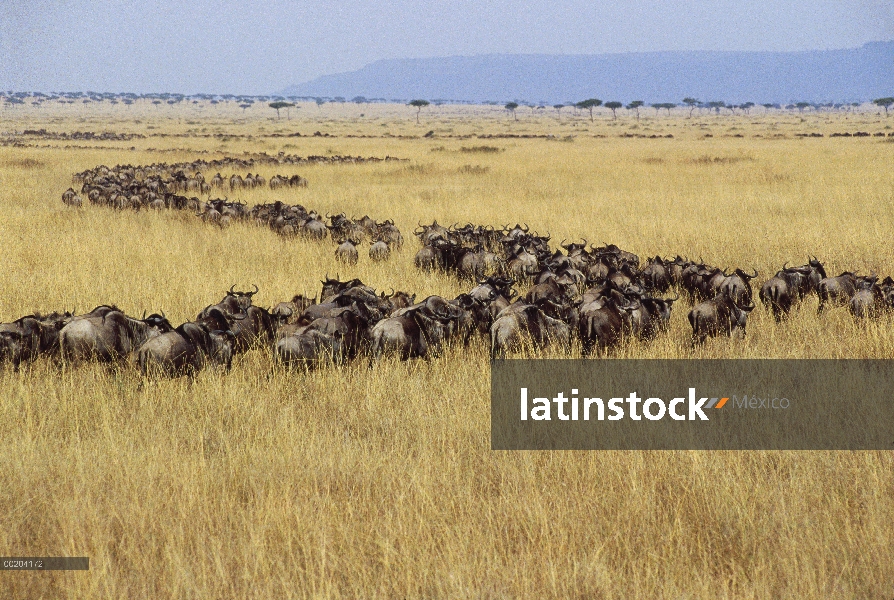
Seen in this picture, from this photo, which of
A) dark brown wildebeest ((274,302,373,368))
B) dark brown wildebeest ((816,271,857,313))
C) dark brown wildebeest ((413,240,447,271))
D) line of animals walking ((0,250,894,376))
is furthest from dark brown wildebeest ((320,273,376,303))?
dark brown wildebeest ((816,271,857,313))

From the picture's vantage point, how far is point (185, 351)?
24.6 feet

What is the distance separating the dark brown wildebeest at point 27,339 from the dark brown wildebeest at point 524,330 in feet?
15.7

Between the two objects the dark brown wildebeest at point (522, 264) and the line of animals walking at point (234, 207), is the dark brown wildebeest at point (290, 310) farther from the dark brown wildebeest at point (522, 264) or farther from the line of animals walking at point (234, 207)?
the line of animals walking at point (234, 207)

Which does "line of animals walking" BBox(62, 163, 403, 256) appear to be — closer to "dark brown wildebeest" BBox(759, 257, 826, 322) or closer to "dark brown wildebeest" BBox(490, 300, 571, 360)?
"dark brown wildebeest" BBox(490, 300, 571, 360)

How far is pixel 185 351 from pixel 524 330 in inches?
144

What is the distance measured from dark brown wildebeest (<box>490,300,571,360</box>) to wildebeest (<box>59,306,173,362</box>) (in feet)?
11.7

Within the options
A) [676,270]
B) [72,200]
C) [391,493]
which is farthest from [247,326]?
[72,200]

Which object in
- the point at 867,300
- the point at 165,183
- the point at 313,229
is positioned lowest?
the point at 867,300

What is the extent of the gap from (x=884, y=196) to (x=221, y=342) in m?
20.5

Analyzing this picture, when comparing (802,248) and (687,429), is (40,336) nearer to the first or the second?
(687,429)

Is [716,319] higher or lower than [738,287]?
lower

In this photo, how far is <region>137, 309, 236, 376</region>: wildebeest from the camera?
24.2 feet

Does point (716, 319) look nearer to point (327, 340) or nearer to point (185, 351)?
point (327, 340)

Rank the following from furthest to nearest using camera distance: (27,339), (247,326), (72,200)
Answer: (72,200), (247,326), (27,339)
